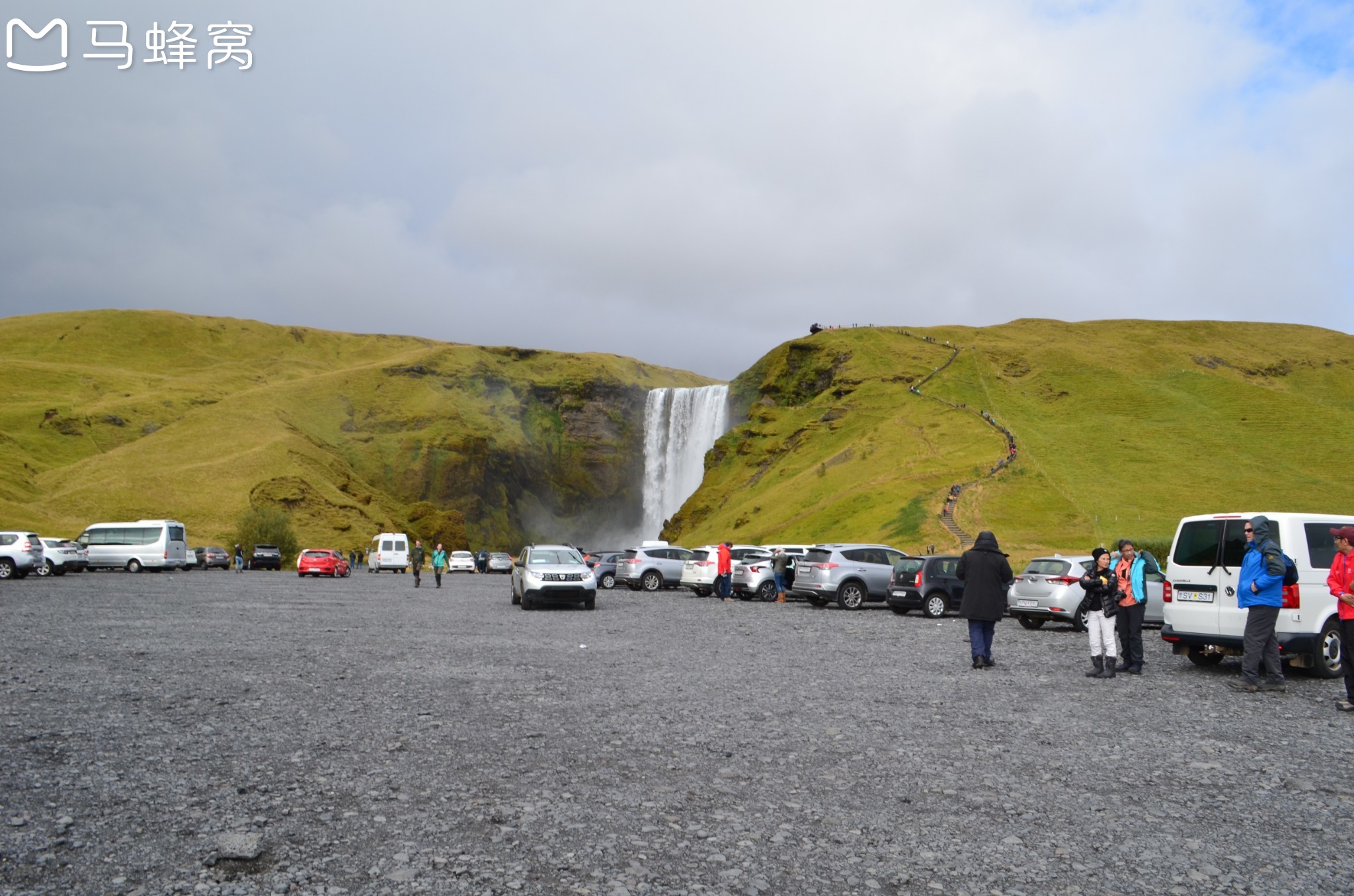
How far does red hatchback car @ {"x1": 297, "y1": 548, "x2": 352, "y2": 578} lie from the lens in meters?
46.4

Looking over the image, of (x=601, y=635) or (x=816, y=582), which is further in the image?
(x=816, y=582)

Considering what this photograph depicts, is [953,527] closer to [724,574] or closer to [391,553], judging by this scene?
[724,574]

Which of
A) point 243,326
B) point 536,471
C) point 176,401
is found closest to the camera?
point 176,401

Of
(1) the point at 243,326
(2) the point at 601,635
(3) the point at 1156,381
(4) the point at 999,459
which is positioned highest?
(1) the point at 243,326

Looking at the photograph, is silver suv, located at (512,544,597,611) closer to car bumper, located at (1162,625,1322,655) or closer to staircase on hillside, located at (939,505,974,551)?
car bumper, located at (1162,625,1322,655)

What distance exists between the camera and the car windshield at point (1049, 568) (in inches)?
810

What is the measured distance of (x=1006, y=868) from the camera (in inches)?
190

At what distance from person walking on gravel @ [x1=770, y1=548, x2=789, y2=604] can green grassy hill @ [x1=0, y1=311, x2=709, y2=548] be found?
169 feet

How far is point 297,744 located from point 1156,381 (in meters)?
91.4

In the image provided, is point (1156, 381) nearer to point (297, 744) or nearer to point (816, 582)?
point (816, 582)

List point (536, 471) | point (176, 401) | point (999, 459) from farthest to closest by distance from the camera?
1. point (536, 471)
2. point (176, 401)
3. point (999, 459)

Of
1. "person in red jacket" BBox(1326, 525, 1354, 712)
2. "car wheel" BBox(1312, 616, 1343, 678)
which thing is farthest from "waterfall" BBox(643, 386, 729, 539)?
"person in red jacket" BBox(1326, 525, 1354, 712)

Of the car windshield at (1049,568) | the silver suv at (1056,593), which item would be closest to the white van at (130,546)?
the silver suv at (1056,593)

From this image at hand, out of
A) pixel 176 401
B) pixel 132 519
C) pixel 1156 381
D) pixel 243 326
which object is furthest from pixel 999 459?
pixel 243 326
